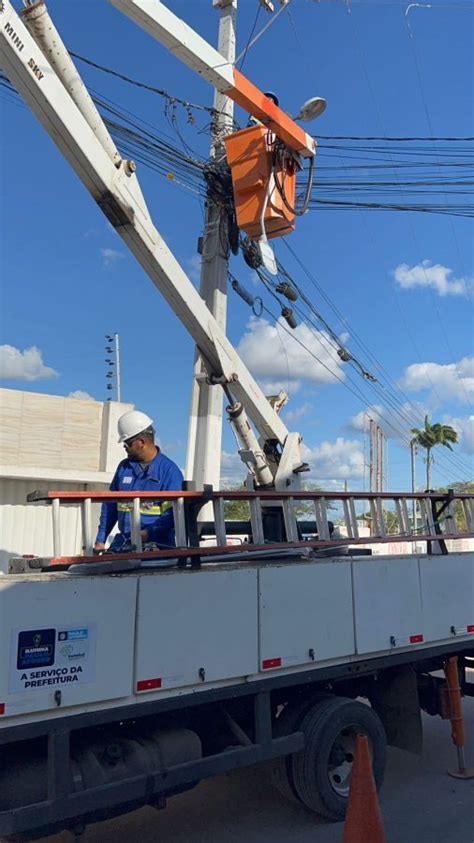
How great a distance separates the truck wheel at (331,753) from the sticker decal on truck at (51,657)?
182 cm

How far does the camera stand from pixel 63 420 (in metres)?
13.3

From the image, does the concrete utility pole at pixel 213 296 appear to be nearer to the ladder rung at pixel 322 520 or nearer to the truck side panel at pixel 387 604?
the ladder rung at pixel 322 520

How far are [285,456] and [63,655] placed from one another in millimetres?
3980

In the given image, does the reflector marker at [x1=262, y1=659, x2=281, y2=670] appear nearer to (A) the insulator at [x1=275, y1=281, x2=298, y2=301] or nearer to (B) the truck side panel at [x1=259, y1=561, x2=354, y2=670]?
(B) the truck side panel at [x1=259, y1=561, x2=354, y2=670]

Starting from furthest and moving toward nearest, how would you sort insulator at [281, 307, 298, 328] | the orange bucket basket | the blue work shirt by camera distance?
insulator at [281, 307, 298, 328] < the orange bucket basket < the blue work shirt

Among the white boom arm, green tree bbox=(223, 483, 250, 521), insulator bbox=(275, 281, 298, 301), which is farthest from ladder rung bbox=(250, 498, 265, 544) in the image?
insulator bbox=(275, 281, 298, 301)

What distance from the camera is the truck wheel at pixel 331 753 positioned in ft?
14.5

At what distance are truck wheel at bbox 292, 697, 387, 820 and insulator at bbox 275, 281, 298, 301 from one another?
7059mm

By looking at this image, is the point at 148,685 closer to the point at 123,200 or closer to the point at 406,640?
the point at 406,640

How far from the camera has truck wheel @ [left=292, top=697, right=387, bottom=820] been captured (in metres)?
4.41

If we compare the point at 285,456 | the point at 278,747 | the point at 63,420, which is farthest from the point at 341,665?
the point at 63,420

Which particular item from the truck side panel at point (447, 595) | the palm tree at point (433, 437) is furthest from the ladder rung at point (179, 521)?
the palm tree at point (433, 437)

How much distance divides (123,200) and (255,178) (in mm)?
1877

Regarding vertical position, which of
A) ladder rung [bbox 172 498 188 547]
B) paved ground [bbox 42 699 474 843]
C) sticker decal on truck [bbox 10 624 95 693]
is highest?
ladder rung [bbox 172 498 188 547]
